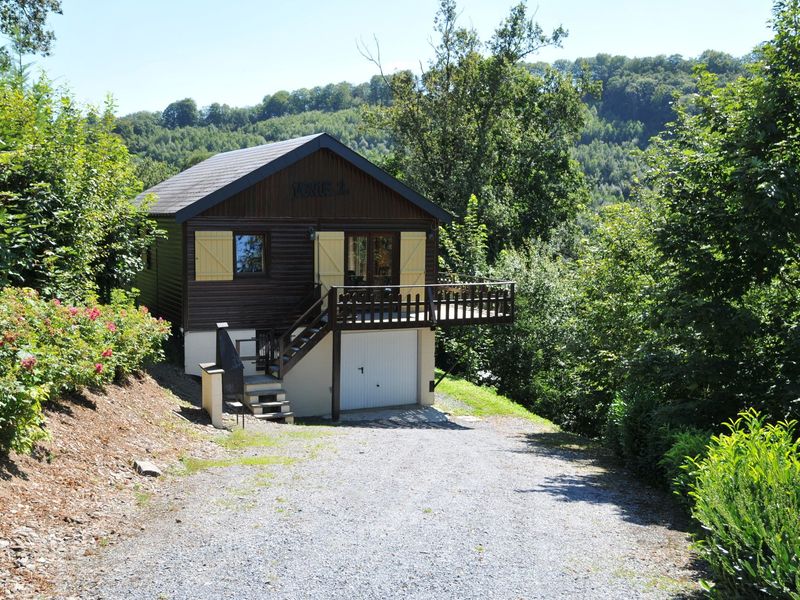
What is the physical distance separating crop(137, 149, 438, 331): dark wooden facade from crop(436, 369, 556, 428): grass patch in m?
5.69

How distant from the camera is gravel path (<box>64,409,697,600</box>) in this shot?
7121 mm

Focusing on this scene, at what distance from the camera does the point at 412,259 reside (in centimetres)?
2155

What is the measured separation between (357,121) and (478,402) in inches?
3296

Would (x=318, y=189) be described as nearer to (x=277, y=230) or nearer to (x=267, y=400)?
(x=277, y=230)

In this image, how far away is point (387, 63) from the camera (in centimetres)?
3669

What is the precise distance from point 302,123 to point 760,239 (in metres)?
101

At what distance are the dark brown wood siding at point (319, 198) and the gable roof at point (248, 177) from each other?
0.81ft

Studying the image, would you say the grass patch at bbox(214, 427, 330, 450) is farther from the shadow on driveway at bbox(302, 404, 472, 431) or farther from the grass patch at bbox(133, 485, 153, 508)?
the grass patch at bbox(133, 485, 153, 508)

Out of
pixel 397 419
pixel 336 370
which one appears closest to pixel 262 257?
pixel 336 370

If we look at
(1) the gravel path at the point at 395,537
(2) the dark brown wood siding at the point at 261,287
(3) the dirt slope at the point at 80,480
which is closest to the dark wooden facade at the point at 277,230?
(2) the dark brown wood siding at the point at 261,287

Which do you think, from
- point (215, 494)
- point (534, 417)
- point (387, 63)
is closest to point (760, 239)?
point (215, 494)

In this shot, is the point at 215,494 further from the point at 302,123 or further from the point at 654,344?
the point at 302,123

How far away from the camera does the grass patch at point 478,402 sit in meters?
21.8

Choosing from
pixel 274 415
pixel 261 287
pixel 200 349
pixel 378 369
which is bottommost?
pixel 274 415
